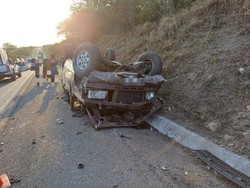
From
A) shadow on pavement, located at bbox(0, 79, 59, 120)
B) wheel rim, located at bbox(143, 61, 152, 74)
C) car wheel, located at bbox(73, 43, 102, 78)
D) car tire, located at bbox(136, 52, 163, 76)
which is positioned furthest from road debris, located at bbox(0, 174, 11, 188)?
wheel rim, located at bbox(143, 61, 152, 74)

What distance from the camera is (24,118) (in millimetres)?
6578

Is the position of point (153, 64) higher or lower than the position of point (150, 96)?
higher

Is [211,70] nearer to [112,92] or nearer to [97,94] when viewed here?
[112,92]

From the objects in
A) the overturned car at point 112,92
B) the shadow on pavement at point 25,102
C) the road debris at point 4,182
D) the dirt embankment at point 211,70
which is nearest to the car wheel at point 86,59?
the overturned car at point 112,92

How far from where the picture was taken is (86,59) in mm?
6477

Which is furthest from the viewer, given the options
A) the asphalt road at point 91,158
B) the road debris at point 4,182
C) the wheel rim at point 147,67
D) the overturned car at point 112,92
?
the wheel rim at point 147,67

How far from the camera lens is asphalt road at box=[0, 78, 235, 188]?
3.54 metres

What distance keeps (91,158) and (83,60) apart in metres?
3.00

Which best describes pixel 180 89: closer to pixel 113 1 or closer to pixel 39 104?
pixel 39 104

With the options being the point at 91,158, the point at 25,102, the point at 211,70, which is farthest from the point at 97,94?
the point at 25,102

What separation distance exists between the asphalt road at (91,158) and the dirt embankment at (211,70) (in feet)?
2.81

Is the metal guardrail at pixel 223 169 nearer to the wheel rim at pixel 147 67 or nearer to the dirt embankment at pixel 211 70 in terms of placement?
the dirt embankment at pixel 211 70

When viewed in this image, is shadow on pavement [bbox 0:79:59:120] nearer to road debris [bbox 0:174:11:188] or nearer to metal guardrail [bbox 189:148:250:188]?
road debris [bbox 0:174:11:188]

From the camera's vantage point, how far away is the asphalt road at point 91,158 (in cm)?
354
